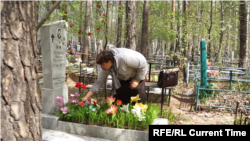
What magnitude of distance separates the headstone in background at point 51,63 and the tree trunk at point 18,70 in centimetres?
239

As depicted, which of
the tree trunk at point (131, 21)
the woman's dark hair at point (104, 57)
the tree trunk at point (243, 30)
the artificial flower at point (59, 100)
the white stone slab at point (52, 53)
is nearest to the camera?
the woman's dark hair at point (104, 57)

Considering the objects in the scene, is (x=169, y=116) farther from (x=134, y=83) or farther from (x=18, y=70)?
(x=18, y=70)

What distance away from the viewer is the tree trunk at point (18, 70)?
1446 mm

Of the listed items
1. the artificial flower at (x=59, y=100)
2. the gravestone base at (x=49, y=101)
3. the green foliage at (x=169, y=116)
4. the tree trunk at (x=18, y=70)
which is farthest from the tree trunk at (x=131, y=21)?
the tree trunk at (x=18, y=70)

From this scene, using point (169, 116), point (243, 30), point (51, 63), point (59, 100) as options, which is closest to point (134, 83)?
point (169, 116)

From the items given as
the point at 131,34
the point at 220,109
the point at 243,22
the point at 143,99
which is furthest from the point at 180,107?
the point at 243,22

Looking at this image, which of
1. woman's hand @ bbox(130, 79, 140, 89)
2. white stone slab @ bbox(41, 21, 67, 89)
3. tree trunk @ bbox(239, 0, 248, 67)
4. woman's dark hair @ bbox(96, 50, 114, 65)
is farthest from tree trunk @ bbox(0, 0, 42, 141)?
tree trunk @ bbox(239, 0, 248, 67)

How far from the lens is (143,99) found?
388cm

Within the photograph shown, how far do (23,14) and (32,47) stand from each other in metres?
0.25

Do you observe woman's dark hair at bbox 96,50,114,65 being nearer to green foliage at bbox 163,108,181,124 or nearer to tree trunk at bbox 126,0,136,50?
green foliage at bbox 163,108,181,124

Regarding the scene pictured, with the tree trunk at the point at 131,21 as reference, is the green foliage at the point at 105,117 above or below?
below

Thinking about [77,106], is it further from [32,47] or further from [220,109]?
[220,109]

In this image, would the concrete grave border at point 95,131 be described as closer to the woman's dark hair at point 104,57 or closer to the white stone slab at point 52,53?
the white stone slab at point 52,53

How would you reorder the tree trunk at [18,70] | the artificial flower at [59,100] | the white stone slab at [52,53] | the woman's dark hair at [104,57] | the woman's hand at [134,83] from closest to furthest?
1. the tree trunk at [18,70]
2. the woman's dark hair at [104,57]
3. the woman's hand at [134,83]
4. the artificial flower at [59,100]
5. the white stone slab at [52,53]
